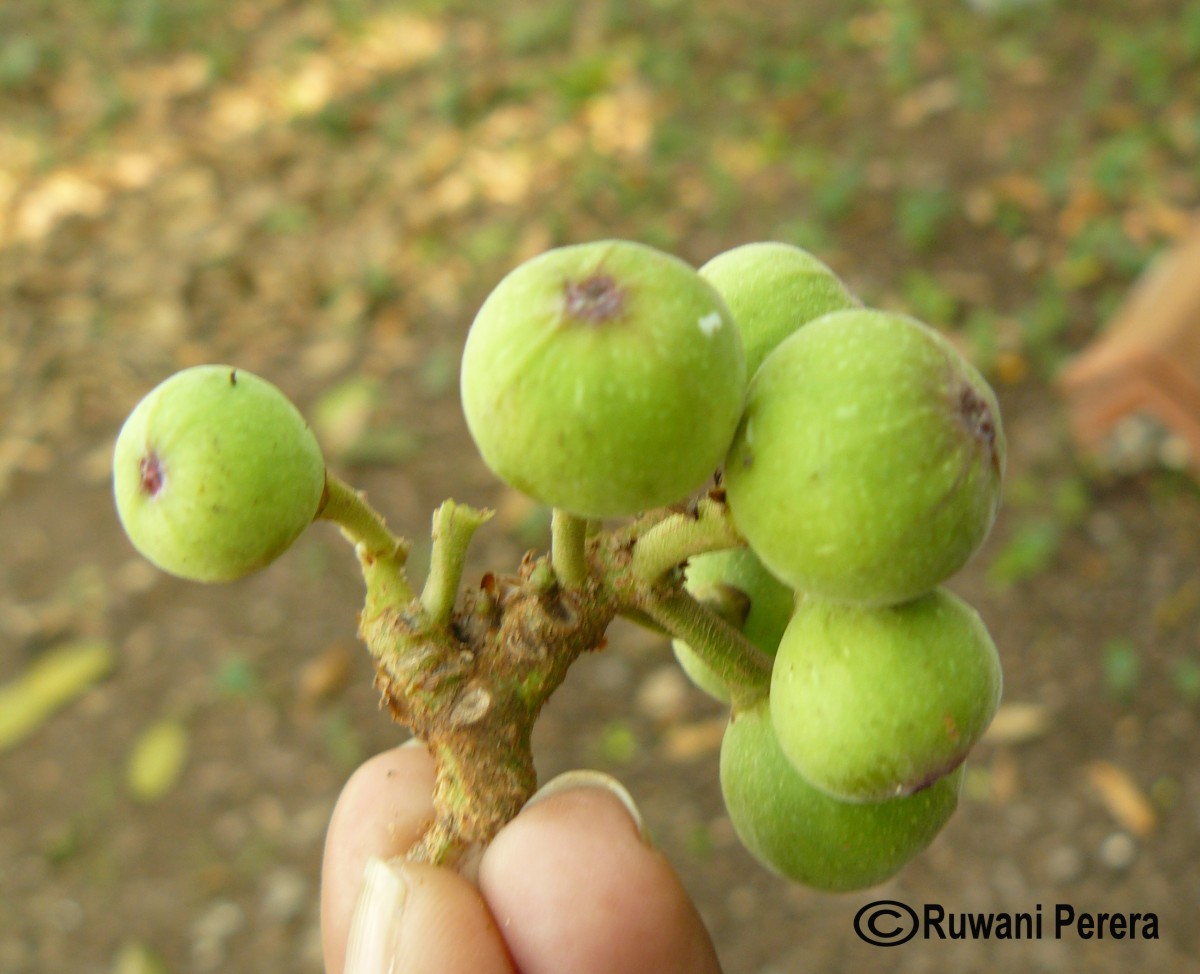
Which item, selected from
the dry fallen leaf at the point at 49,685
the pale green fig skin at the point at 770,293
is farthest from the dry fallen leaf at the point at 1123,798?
the dry fallen leaf at the point at 49,685

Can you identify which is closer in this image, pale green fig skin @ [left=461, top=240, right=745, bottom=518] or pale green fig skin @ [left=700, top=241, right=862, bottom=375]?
pale green fig skin @ [left=461, top=240, right=745, bottom=518]

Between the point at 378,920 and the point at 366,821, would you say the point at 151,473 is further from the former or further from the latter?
the point at 366,821

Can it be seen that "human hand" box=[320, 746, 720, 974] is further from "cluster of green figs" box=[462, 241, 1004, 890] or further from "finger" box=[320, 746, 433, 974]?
"cluster of green figs" box=[462, 241, 1004, 890]

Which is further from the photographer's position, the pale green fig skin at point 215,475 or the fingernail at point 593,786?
the fingernail at point 593,786

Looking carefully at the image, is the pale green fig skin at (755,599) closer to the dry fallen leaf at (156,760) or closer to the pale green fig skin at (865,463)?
the pale green fig skin at (865,463)

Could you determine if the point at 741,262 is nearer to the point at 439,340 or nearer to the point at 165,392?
the point at 165,392

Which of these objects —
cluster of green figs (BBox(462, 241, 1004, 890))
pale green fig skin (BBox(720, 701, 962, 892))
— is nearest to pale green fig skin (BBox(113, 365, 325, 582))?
cluster of green figs (BBox(462, 241, 1004, 890))
